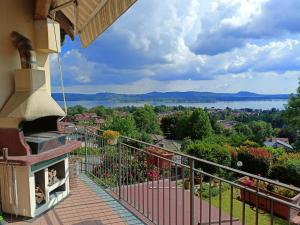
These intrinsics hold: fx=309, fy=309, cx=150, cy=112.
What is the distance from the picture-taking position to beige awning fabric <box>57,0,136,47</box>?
13.0 feet

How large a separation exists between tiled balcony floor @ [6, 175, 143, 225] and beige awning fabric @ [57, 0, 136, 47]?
2.62 meters

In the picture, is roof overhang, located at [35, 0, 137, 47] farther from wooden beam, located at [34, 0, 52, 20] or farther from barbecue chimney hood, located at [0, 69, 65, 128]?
barbecue chimney hood, located at [0, 69, 65, 128]

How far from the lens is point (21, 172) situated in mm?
3938

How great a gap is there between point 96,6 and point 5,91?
67.9 inches

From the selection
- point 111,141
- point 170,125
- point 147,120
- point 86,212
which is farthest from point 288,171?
point 170,125

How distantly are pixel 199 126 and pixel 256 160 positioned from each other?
990 inches

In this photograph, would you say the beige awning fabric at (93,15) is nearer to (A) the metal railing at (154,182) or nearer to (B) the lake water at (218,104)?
(B) the lake water at (218,104)

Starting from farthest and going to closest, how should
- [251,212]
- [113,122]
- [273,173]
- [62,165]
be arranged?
[113,122]
[273,173]
[251,212]
[62,165]

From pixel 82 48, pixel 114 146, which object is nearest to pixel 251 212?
pixel 114 146

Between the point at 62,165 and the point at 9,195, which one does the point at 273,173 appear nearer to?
the point at 62,165

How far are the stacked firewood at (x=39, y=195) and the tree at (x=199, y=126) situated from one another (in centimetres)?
3418

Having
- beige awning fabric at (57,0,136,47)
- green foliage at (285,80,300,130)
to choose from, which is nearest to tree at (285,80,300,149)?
green foliage at (285,80,300,130)

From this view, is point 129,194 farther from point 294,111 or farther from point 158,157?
point 294,111

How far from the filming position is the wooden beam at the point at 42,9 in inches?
168
